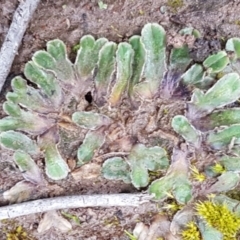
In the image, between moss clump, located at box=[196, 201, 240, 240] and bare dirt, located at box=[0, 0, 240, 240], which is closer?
moss clump, located at box=[196, 201, 240, 240]

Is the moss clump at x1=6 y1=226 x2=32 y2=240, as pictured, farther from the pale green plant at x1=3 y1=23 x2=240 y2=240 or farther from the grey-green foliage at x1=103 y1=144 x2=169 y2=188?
the grey-green foliage at x1=103 y1=144 x2=169 y2=188

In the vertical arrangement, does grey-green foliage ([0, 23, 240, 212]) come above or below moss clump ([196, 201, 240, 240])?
above

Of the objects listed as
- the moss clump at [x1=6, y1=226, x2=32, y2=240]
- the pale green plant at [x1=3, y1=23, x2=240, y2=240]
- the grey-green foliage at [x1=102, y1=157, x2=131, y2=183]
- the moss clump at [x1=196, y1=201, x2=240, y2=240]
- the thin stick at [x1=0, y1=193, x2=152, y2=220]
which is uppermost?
the pale green plant at [x1=3, y1=23, x2=240, y2=240]

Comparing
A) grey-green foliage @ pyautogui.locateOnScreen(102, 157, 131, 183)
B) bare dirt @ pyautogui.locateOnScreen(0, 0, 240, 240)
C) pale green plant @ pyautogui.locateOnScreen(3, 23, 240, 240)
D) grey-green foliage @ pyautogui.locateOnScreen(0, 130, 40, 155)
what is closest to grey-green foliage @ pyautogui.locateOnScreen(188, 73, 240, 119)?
pale green plant @ pyautogui.locateOnScreen(3, 23, 240, 240)

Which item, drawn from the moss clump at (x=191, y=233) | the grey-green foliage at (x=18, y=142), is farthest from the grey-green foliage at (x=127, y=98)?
the moss clump at (x=191, y=233)

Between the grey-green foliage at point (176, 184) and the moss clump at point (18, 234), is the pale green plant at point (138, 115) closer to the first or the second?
the grey-green foliage at point (176, 184)
